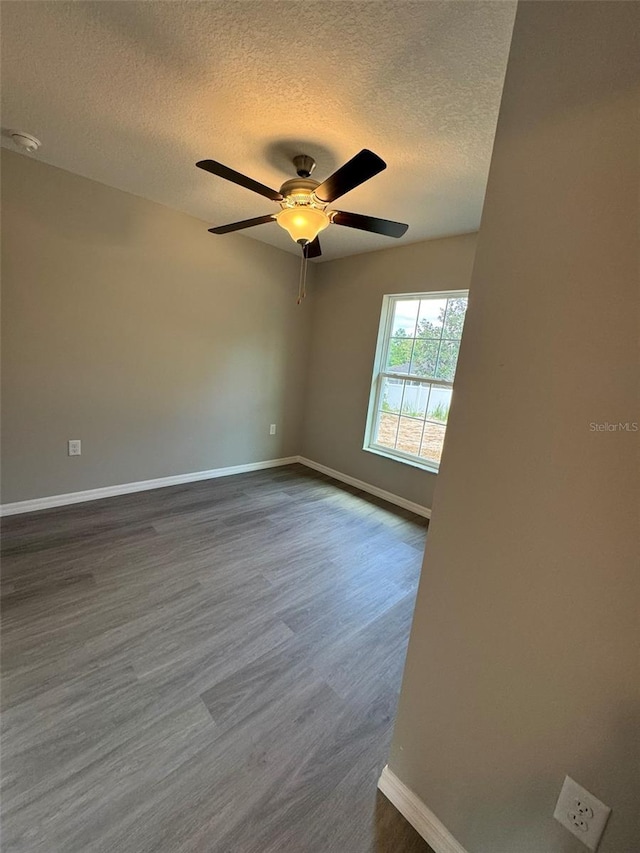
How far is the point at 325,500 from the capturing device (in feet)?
11.1

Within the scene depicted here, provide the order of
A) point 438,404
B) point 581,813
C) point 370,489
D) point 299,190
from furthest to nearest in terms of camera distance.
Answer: point 370,489 → point 438,404 → point 299,190 → point 581,813

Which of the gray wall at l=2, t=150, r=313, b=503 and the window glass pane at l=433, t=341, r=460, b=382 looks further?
the window glass pane at l=433, t=341, r=460, b=382

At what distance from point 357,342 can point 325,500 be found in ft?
5.65

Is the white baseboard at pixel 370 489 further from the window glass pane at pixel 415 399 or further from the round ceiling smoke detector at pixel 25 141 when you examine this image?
the round ceiling smoke detector at pixel 25 141

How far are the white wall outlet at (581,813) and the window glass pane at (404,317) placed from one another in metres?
3.13

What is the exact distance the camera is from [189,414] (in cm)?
339

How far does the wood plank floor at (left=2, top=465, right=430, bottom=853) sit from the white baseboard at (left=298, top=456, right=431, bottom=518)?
717 millimetres

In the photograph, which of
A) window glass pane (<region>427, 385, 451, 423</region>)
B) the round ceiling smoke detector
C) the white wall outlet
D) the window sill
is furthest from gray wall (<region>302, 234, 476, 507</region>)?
the round ceiling smoke detector

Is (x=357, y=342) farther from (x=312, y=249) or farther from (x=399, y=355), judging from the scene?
(x=312, y=249)

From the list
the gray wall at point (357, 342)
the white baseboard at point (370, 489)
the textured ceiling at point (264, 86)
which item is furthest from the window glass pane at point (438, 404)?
the textured ceiling at point (264, 86)

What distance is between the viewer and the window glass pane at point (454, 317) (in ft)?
9.86

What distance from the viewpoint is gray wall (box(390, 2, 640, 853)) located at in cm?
66

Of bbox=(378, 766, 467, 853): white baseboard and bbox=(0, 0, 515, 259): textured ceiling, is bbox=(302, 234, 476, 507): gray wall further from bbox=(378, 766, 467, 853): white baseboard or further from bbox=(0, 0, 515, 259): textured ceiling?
bbox=(378, 766, 467, 853): white baseboard

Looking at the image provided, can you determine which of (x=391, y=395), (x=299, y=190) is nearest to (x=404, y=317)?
(x=391, y=395)
